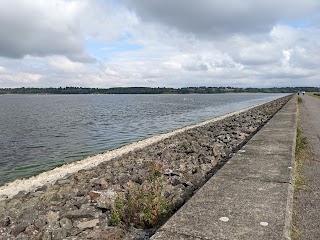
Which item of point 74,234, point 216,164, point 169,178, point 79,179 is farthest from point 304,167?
point 79,179

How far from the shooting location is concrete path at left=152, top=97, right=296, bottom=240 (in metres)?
3.46

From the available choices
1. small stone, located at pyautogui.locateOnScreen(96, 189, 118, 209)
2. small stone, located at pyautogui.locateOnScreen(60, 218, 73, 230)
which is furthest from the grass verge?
small stone, located at pyautogui.locateOnScreen(60, 218, 73, 230)

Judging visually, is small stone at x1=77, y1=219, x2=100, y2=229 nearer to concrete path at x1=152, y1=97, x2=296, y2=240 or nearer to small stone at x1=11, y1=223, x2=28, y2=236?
small stone at x1=11, y1=223, x2=28, y2=236

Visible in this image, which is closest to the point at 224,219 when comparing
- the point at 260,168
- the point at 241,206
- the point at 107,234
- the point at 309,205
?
the point at 241,206

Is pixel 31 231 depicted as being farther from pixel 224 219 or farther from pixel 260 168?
pixel 260 168

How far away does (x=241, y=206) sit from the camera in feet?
13.8

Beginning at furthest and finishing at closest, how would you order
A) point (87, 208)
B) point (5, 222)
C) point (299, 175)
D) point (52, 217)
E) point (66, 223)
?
point (299, 175) → point (5, 222) → point (87, 208) → point (52, 217) → point (66, 223)

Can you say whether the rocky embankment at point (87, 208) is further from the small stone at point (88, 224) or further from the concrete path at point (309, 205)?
the concrete path at point (309, 205)

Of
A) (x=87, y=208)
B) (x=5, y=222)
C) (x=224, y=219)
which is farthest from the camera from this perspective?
(x=5, y=222)

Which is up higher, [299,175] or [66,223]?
[299,175]

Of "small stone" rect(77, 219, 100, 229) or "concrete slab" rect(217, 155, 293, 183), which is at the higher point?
"concrete slab" rect(217, 155, 293, 183)

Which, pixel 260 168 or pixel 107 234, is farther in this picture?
pixel 260 168

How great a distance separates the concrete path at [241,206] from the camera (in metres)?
3.46

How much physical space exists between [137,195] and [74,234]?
4.24ft
